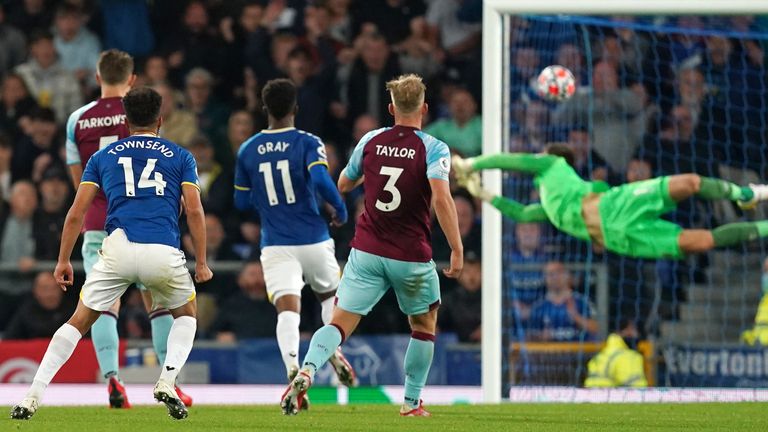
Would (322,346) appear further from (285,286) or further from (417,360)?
(285,286)

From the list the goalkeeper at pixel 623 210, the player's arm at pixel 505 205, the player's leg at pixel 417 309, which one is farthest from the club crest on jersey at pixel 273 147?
the goalkeeper at pixel 623 210

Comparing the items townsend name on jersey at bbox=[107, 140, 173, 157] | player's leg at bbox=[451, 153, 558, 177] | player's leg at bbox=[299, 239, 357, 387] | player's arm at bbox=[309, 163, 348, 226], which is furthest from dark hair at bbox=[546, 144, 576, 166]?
townsend name on jersey at bbox=[107, 140, 173, 157]

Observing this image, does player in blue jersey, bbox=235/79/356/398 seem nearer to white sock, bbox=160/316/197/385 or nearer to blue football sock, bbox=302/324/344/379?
blue football sock, bbox=302/324/344/379

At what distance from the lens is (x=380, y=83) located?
15602 mm

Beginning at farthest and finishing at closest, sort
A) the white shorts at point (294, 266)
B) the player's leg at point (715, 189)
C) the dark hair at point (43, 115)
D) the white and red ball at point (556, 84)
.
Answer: the dark hair at point (43, 115) → the white and red ball at point (556, 84) → the player's leg at point (715, 189) → the white shorts at point (294, 266)

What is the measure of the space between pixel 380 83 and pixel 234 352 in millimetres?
3756

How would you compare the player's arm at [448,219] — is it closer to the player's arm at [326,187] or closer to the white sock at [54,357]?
the player's arm at [326,187]

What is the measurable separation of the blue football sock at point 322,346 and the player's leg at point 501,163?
337cm

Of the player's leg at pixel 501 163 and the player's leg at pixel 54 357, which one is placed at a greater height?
the player's leg at pixel 501 163

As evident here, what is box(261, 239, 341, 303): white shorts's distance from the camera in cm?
970

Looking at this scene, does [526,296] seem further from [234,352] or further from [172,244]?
[172,244]

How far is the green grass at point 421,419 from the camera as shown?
7672 millimetres

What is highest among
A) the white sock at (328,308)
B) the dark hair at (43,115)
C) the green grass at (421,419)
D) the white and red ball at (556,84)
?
the dark hair at (43,115)

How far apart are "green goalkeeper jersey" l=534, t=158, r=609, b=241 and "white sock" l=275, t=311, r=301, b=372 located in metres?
3.25
